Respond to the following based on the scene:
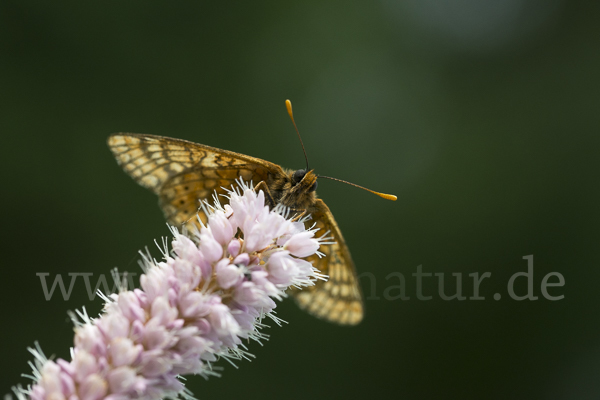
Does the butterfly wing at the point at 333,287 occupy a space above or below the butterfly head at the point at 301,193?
below

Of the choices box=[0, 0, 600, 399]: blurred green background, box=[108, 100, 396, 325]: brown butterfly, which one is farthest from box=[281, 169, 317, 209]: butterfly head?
box=[0, 0, 600, 399]: blurred green background

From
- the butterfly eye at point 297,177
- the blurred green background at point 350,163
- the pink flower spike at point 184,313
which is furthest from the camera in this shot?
the blurred green background at point 350,163

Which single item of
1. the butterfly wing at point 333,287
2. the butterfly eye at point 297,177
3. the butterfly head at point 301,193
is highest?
the butterfly eye at point 297,177

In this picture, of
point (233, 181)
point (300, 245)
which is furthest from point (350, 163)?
point (300, 245)

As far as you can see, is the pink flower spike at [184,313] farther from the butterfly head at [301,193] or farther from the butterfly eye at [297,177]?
the butterfly eye at [297,177]

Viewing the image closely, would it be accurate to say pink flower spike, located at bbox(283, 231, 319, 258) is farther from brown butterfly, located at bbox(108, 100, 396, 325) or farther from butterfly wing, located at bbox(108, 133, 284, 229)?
butterfly wing, located at bbox(108, 133, 284, 229)

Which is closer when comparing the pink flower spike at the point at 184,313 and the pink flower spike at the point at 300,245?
the pink flower spike at the point at 184,313

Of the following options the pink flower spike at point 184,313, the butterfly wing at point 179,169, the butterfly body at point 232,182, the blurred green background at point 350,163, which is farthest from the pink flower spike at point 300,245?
the blurred green background at point 350,163
